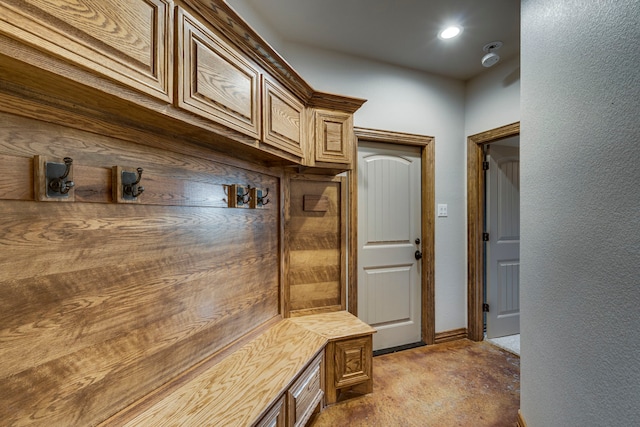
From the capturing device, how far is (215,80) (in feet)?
3.70

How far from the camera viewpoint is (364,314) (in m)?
2.53

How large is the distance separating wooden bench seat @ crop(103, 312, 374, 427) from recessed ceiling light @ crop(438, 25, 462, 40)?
2.22 meters

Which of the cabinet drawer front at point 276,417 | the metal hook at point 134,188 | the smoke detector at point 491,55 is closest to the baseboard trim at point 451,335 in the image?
the cabinet drawer front at point 276,417

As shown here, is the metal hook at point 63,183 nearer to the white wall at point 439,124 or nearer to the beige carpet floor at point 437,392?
the beige carpet floor at point 437,392

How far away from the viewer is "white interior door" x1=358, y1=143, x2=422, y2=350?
2535mm

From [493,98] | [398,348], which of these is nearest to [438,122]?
[493,98]

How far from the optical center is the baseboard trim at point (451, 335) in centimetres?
272

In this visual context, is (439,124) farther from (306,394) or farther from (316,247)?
(306,394)

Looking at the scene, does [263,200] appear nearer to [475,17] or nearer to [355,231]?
[355,231]

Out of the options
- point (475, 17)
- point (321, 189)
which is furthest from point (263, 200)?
point (475, 17)

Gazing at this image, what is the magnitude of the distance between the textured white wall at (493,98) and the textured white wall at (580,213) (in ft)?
3.41

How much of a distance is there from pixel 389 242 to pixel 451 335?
3.67 ft

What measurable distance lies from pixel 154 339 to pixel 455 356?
2.41 metres

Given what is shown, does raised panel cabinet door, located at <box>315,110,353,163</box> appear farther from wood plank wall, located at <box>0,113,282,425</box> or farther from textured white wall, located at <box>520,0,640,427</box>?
textured white wall, located at <box>520,0,640,427</box>
